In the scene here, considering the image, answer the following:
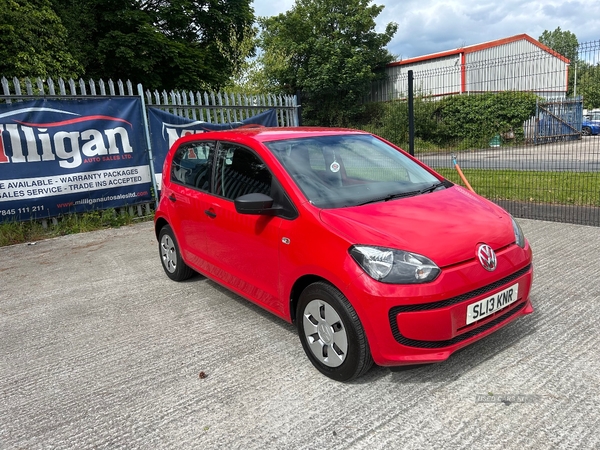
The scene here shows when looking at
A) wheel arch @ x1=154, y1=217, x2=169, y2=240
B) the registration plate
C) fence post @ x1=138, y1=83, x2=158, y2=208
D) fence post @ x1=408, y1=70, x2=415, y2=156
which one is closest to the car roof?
wheel arch @ x1=154, y1=217, x2=169, y2=240

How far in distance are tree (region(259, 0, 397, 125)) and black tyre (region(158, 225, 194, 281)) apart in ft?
85.7

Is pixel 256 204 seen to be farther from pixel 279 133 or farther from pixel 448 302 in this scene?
pixel 448 302

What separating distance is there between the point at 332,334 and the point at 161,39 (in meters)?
21.1

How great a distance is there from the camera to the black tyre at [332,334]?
2.68m

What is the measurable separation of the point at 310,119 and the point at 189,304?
1871 cm

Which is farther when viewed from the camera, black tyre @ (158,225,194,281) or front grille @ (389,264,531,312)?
black tyre @ (158,225,194,281)

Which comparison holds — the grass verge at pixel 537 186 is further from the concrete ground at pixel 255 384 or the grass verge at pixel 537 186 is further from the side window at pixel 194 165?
the side window at pixel 194 165

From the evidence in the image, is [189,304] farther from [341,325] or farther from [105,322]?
[341,325]

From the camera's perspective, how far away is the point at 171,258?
16.7 ft

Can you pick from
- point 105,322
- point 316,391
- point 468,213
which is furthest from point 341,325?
point 105,322

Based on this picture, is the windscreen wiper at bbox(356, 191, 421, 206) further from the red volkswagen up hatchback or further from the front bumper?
the front bumper

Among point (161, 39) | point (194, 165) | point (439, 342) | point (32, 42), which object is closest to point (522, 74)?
point (194, 165)

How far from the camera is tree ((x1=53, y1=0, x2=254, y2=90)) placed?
790 inches

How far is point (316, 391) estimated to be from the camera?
2842 mm
